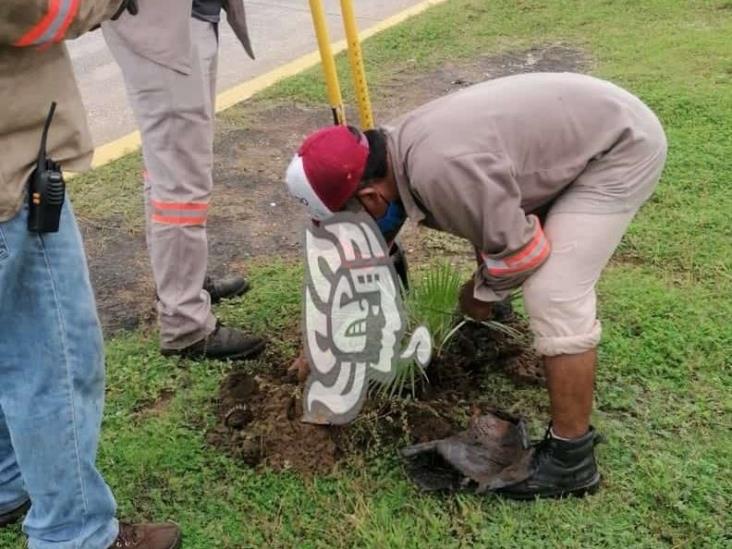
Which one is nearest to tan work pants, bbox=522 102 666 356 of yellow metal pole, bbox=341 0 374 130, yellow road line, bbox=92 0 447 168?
yellow metal pole, bbox=341 0 374 130

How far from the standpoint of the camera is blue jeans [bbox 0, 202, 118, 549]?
1949mm

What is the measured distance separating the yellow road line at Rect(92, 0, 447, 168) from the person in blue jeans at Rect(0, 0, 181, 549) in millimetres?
3158

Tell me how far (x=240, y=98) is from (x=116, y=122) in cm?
83

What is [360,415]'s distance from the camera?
287 cm

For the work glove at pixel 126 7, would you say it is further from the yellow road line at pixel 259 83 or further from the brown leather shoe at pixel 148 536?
the yellow road line at pixel 259 83

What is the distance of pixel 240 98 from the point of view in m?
6.27

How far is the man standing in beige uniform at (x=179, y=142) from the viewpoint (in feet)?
9.42

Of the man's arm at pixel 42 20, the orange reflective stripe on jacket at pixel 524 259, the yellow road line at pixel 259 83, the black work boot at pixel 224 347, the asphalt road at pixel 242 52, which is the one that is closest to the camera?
the man's arm at pixel 42 20

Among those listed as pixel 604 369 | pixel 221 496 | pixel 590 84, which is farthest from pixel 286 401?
pixel 590 84

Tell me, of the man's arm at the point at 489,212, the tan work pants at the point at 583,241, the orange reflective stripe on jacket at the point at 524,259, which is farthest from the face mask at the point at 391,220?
the tan work pants at the point at 583,241

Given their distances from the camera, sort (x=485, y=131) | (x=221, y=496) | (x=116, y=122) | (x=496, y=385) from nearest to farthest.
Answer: (x=485, y=131), (x=221, y=496), (x=496, y=385), (x=116, y=122)

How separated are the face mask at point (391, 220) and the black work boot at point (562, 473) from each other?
2.32ft

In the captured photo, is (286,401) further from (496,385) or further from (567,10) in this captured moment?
(567,10)

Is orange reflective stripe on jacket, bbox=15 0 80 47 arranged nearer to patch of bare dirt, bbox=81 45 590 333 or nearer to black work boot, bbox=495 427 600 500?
black work boot, bbox=495 427 600 500
